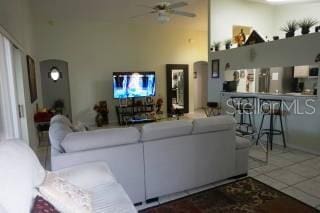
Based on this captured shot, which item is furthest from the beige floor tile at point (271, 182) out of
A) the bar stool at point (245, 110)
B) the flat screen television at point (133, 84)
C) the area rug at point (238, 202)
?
the flat screen television at point (133, 84)

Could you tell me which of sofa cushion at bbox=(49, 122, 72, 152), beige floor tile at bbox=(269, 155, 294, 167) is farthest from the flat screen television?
sofa cushion at bbox=(49, 122, 72, 152)

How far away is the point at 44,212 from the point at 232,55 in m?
5.57

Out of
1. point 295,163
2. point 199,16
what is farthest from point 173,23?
point 295,163

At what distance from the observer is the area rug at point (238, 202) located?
8.25ft

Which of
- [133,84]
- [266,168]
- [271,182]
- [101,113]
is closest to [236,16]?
[133,84]

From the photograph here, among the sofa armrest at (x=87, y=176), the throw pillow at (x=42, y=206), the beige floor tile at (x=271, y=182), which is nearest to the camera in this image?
the throw pillow at (x=42, y=206)

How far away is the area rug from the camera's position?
252cm

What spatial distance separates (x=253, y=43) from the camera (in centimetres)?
541

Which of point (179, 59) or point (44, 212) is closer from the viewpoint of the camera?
point (44, 212)

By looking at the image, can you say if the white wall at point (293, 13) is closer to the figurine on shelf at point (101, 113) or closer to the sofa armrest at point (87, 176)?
the figurine on shelf at point (101, 113)

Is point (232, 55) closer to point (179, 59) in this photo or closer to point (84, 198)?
point (179, 59)

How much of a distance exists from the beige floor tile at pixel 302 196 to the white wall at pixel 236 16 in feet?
15.6

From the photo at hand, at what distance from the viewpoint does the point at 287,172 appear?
137 inches

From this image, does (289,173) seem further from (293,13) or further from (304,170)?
(293,13)
